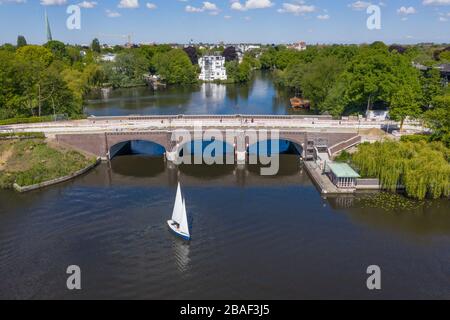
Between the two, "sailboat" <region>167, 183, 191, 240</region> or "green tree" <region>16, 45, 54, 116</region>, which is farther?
"green tree" <region>16, 45, 54, 116</region>

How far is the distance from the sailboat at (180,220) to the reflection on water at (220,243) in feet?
3.71

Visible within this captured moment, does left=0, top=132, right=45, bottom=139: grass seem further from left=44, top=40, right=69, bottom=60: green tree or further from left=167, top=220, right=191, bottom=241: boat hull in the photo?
left=44, top=40, right=69, bottom=60: green tree

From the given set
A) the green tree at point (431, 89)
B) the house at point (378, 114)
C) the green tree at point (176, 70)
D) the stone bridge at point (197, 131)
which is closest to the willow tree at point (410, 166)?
the stone bridge at point (197, 131)

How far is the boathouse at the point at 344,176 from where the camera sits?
2301 inches

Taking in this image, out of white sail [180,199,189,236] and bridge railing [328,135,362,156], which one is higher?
bridge railing [328,135,362,156]

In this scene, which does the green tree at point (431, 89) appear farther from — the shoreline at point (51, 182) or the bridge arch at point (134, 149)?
the shoreline at point (51, 182)

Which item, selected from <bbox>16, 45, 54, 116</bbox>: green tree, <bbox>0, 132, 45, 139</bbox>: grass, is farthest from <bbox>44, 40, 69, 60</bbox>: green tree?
<bbox>0, 132, 45, 139</bbox>: grass

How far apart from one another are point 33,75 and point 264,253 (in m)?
71.3

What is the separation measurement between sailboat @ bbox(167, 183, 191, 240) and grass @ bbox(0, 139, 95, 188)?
27.8 meters

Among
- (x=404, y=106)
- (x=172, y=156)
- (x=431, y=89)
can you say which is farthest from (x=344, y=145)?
(x=172, y=156)

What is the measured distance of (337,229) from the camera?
160 feet

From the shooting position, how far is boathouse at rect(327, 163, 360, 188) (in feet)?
192

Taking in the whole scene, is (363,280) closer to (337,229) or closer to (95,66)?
(337,229)

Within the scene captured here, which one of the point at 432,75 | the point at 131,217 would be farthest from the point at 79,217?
the point at 432,75
